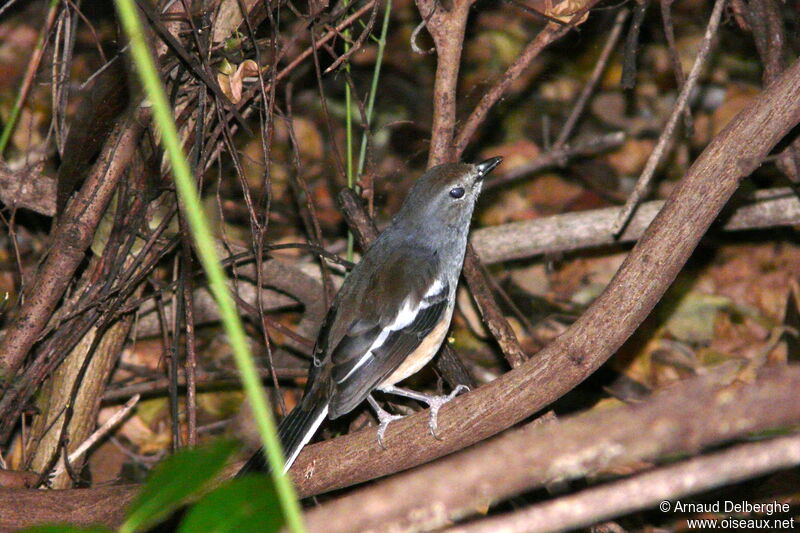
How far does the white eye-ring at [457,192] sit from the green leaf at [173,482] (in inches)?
122

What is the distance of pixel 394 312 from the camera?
432 cm

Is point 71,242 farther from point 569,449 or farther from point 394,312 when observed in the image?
point 569,449

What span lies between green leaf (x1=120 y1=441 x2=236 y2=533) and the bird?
5.75 feet

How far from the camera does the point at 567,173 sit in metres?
7.27

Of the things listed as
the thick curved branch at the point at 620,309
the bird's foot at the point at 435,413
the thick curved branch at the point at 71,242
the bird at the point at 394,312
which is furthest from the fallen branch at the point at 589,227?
the thick curved branch at the point at 71,242

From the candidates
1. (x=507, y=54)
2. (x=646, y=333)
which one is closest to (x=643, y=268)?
(x=646, y=333)

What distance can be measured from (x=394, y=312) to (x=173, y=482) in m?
2.60

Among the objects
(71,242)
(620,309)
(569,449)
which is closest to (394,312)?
(620,309)

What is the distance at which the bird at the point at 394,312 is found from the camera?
397cm

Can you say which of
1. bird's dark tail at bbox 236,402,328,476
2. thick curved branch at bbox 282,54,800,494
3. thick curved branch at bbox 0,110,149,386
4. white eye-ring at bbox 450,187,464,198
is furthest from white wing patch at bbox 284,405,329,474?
thick curved branch at bbox 0,110,149,386

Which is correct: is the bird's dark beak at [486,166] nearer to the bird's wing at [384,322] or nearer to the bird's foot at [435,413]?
the bird's wing at [384,322]

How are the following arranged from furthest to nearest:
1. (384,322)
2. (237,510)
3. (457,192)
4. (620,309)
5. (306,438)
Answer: (457,192)
(384,322)
(306,438)
(620,309)
(237,510)

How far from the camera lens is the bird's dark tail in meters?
3.53

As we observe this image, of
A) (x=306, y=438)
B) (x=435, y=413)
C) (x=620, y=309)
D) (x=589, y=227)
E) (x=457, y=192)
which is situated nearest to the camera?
(x=620, y=309)
